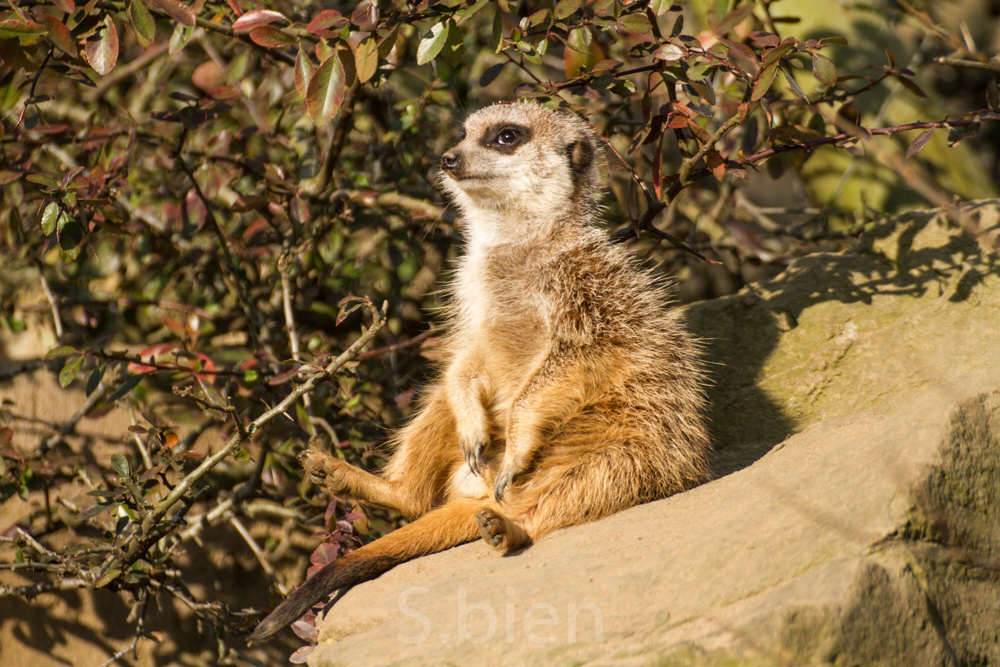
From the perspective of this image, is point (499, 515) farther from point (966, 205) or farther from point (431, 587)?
point (966, 205)

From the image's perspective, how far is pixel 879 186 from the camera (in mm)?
4938

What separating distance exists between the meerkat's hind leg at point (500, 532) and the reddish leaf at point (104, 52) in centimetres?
155

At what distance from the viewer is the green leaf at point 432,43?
2627 mm

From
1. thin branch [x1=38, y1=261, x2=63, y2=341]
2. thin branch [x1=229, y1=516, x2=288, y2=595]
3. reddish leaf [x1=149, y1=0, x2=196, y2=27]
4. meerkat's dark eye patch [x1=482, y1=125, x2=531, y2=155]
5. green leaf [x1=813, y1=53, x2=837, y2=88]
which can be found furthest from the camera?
thin branch [x1=38, y1=261, x2=63, y2=341]

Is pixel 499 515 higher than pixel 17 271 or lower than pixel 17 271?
higher

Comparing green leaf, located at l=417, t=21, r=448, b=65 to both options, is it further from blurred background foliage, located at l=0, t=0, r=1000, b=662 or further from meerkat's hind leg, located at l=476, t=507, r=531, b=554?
meerkat's hind leg, located at l=476, t=507, r=531, b=554

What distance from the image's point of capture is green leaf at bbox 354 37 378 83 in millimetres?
2545

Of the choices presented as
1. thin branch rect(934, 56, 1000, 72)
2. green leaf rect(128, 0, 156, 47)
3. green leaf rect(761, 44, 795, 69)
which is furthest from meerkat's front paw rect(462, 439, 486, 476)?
thin branch rect(934, 56, 1000, 72)

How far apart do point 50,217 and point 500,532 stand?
5.39ft

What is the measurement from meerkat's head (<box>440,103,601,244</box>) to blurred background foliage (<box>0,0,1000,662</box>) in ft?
0.52

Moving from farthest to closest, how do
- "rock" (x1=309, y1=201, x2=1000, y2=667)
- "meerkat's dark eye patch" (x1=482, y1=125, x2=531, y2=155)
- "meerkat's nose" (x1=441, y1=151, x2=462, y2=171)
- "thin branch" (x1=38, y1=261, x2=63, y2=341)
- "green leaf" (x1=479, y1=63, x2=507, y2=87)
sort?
"thin branch" (x1=38, y1=261, x2=63, y2=341)
"meerkat's dark eye patch" (x1=482, y1=125, x2=531, y2=155)
"meerkat's nose" (x1=441, y1=151, x2=462, y2=171)
"green leaf" (x1=479, y1=63, x2=507, y2=87)
"rock" (x1=309, y1=201, x2=1000, y2=667)

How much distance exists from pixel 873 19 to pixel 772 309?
2.49m

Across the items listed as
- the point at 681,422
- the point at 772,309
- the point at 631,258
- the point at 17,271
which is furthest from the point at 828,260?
the point at 17,271

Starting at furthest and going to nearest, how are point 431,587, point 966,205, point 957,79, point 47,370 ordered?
1. point 957,79
2. point 47,370
3. point 966,205
4. point 431,587
